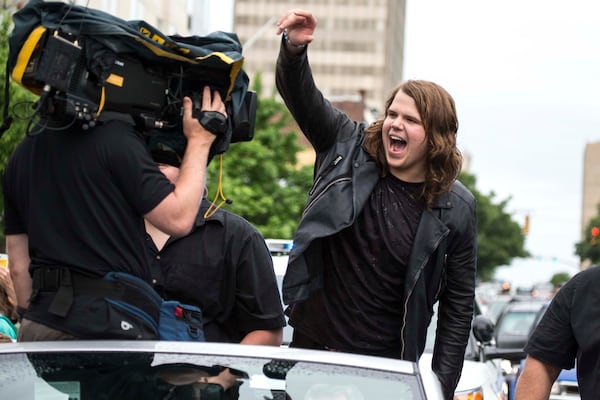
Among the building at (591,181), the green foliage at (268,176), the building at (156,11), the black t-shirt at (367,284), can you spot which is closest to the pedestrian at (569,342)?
the black t-shirt at (367,284)

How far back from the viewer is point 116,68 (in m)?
4.00

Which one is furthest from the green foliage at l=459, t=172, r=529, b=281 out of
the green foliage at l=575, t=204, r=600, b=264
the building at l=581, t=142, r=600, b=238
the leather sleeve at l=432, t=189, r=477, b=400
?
the leather sleeve at l=432, t=189, r=477, b=400

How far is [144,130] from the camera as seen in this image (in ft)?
13.6

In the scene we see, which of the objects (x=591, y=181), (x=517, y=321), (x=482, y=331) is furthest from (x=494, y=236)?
(x=482, y=331)

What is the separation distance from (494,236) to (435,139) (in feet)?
338

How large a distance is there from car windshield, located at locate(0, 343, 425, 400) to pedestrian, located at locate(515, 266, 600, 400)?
135cm

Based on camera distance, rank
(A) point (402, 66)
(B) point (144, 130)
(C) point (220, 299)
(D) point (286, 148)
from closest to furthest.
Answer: (B) point (144, 130) → (C) point (220, 299) → (D) point (286, 148) → (A) point (402, 66)

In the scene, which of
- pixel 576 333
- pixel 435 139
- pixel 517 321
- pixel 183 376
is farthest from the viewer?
pixel 517 321

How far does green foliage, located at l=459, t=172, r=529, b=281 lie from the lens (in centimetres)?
10406

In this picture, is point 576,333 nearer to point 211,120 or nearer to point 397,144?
point 397,144

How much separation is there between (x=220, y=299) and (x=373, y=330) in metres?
0.64

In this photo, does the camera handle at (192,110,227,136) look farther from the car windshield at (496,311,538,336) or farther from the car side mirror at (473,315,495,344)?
the car windshield at (496,311,538,336)

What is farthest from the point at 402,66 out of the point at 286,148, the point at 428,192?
the point at 428,192

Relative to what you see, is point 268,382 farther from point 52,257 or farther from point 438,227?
point 438,227
